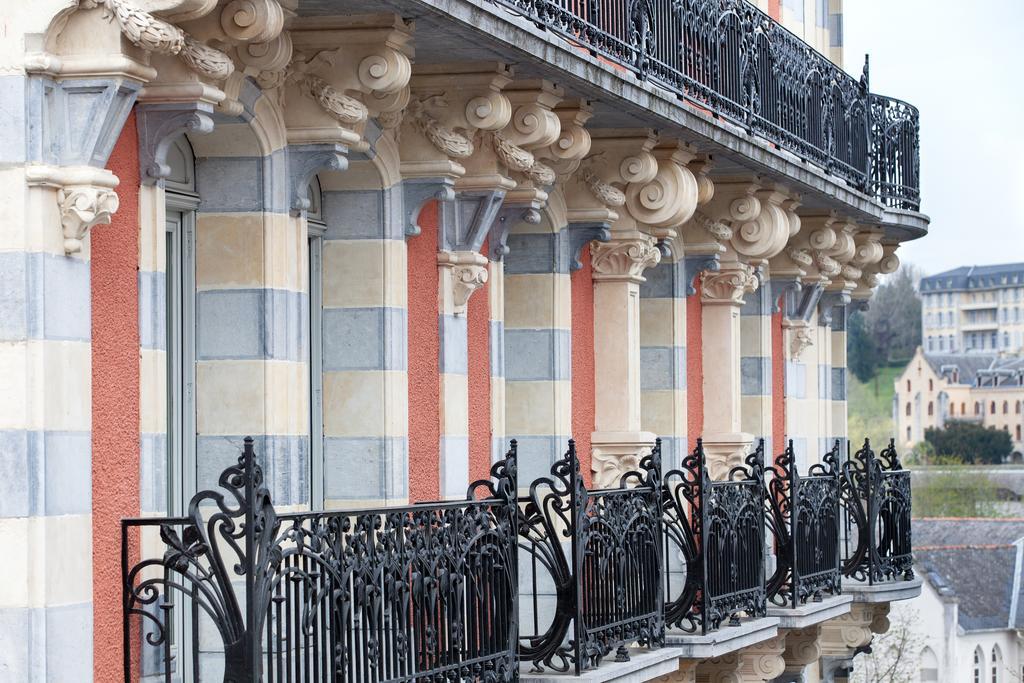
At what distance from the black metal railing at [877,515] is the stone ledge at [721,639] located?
282 cm

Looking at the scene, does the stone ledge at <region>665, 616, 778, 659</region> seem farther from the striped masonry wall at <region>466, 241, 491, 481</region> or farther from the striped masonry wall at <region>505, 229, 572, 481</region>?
the striped masonry wall at <region>466, 241, 491, 481</region>

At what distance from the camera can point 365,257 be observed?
36.6 feet

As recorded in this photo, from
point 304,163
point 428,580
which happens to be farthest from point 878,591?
point 304,163

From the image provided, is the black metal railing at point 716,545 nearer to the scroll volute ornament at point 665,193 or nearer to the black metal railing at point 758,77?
the scroll volute ornament at point 665,193

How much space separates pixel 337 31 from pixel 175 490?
7.08ft

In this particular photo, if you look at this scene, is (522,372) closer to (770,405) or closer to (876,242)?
(770,405)

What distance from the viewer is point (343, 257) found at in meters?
11.2

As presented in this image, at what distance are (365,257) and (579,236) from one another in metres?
3.31

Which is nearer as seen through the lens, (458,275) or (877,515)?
(458,275)

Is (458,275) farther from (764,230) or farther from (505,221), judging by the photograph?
(764,230)

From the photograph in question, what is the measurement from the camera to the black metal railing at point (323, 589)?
26.8ft

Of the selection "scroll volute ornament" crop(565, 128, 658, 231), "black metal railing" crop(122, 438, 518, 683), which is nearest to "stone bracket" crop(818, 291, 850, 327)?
"scroll volute ornament" crop(565, 128, 658, 231)

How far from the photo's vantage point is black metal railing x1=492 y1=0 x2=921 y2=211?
13031 millimetres

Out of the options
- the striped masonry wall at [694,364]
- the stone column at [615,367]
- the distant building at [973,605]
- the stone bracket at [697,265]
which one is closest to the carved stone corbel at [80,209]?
the stone column at [615,367]
